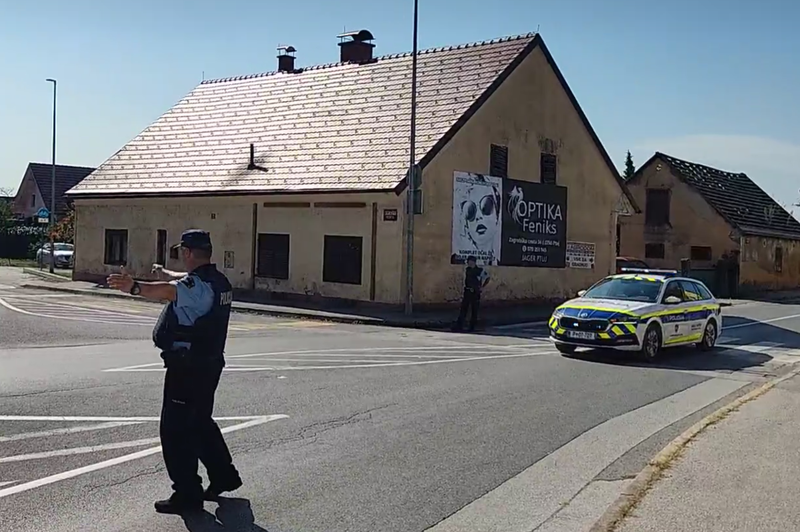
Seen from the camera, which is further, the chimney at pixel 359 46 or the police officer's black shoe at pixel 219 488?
the chimney at pixel 359 46

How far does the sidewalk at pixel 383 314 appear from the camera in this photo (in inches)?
938

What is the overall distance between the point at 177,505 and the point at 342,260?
21.4m

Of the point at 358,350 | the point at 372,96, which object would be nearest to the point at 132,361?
the point at 358,350

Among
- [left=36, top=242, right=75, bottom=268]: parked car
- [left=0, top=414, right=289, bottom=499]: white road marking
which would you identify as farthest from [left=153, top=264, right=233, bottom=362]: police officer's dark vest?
[left=36, top=242, right=75, bottom=268]: parked car

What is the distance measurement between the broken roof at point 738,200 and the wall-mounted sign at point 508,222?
1879 centimetres

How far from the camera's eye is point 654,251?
1959 inches

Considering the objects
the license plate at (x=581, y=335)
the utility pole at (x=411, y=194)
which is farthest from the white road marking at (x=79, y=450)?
the utility pole at (x=411, y=194)

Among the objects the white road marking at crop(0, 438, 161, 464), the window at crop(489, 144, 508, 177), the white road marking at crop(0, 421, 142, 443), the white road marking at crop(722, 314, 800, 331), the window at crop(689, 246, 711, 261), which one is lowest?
the white road marking at crop(0, 438, 161, 464)

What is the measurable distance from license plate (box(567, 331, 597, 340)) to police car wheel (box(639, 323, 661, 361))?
892 millimetres

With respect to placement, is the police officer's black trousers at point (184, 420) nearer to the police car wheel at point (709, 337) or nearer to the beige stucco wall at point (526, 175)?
the police car wheel at point (709, 337)

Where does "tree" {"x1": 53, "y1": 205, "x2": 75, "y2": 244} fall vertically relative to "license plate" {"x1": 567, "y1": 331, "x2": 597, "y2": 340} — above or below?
above

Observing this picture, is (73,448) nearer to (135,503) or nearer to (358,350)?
(135,503)

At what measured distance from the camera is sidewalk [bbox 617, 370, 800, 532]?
6020 millimetres

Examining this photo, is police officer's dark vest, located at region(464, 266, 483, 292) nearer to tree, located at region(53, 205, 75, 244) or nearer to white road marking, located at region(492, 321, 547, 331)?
white road marking, located at region(492, 321, 547, 331)
